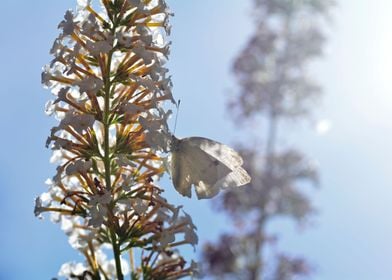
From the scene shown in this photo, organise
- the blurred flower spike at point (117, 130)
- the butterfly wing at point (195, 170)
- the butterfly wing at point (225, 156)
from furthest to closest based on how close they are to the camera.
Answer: the butterfly wing at point (225, 156), the butterfly wing at point (195, 170), the blurred flower spike at point (117, 130)

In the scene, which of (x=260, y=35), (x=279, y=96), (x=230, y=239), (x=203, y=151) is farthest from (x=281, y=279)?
(x=203, y=151)

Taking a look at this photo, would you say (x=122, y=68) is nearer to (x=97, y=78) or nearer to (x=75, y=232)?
(x=97, y=78)

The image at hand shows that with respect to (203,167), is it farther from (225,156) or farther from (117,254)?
(117,254)

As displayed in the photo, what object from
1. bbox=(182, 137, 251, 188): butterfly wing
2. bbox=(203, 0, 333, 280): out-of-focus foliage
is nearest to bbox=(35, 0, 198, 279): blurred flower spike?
bbox=(182, 137, 251, 188): butterfly wing

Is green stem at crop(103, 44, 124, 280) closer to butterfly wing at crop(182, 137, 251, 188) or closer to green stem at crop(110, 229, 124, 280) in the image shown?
green stem at crop(110, 229, 124, 280)

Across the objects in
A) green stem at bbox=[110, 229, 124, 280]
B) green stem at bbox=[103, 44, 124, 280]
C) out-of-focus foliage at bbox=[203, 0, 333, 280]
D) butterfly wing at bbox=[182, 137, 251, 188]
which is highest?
out-of-focus foliage at bbox=[203, 0, 333, 280]

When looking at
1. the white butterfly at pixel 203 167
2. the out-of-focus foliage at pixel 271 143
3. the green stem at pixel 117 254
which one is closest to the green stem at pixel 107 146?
the green stem at pixel 117 254

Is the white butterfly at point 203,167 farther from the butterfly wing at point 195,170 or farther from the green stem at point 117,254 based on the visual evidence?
the green stem at point 117,254

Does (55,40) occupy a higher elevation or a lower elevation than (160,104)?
higher
